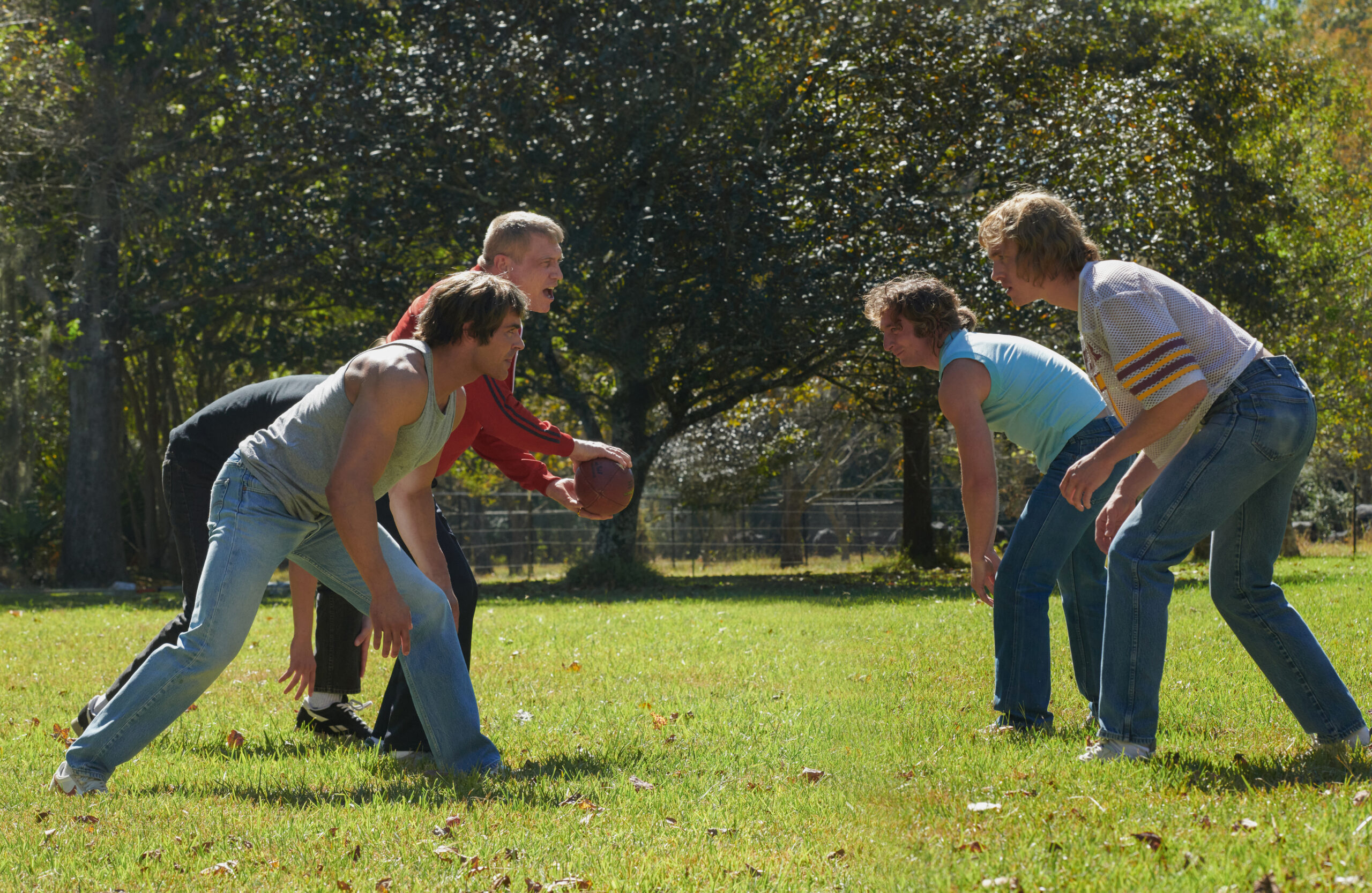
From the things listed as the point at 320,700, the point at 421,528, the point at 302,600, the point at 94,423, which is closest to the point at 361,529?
the point at 421,528

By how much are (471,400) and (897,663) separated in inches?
153

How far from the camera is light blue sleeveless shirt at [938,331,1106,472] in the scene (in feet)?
16.4

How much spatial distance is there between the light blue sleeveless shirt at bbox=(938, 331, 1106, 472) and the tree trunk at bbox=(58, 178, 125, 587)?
19149 mm

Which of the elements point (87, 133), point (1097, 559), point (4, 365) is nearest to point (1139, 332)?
point (1097, 559)

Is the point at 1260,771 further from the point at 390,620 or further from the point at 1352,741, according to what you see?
the point at 390,620

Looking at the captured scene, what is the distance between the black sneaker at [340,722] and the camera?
5668 millimetres

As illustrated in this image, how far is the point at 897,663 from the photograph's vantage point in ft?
25.4

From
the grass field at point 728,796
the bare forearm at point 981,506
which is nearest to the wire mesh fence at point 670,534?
the grass field at point 728,796

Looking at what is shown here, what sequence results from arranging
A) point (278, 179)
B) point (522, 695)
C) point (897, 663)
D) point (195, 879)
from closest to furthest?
1. point (195, 879)
2. point (522, 695)
3. point (897, 663)
4. point (278, 179)

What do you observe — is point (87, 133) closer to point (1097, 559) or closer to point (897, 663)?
point (897, 663)

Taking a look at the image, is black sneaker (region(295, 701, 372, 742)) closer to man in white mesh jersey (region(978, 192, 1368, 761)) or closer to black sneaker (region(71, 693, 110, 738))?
black sneaker (region(71, 693, 110, 738))

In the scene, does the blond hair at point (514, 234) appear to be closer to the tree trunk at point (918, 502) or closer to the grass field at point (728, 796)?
the grass field at point (728, 796)

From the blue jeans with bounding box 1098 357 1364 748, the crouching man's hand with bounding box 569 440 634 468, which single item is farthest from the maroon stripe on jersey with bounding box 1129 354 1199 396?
the crouching man's hand with bounding box 569 440 634 468

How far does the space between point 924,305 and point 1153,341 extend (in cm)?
128
